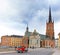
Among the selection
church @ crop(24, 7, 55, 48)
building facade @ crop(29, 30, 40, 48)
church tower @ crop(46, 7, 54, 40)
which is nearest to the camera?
building facade @ crop(29, 30, 40, 48)

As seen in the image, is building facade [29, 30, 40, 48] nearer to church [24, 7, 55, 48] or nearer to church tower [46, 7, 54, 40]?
church [24, 7, 55, 48]

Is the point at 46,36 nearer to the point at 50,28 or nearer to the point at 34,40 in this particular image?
the point at 50,28

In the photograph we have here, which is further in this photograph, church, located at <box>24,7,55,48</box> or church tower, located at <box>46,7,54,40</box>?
church tower, located at <box>46,7,54,40</box>

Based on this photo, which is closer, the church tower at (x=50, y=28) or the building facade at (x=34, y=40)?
the building facade at (x=34, y=40)

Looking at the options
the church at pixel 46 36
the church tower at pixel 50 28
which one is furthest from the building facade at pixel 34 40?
the church tower at pixel 50 28

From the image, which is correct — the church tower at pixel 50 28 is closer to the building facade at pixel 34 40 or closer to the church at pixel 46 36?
the church at pixel 46 36

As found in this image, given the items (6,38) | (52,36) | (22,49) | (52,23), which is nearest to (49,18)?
(52,23)

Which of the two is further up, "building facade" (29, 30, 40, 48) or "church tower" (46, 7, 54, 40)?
"church tower" (46, 7, 54, 40)

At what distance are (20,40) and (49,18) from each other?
113 feet

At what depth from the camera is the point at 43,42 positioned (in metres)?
173

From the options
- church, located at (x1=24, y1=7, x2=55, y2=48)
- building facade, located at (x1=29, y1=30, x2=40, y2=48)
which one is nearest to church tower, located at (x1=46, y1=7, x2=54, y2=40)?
church, located at (x1=24, y1=7, x2=55, y2=48)

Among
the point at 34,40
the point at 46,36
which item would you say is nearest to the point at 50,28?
the point at 46,36

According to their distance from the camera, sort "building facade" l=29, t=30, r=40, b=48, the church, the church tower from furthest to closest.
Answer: the church tower < the church < "building facade" l=29, t=30, r=40, b=48

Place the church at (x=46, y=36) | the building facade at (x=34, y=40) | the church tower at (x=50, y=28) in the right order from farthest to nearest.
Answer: the church tower at (x=50, y=28), the church at (x=46, y=36), the building facade at (x=34, y=40)
